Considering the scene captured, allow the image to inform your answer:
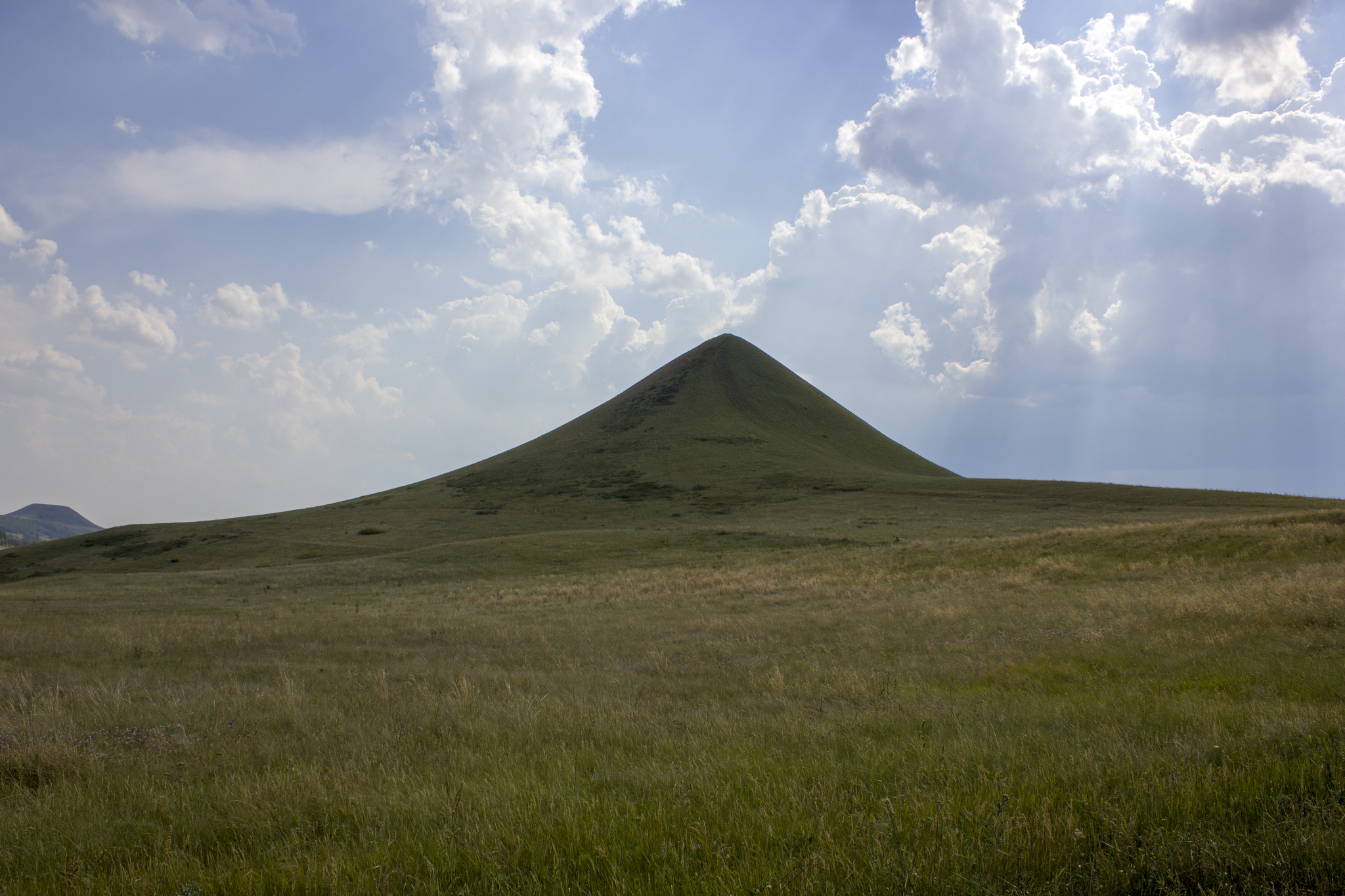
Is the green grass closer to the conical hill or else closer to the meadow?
the meadow

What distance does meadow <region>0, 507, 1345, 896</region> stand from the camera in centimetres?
362

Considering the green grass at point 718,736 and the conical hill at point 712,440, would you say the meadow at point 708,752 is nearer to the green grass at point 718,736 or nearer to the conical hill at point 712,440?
the green grass at point 718,736

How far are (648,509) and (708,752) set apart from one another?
69995mm

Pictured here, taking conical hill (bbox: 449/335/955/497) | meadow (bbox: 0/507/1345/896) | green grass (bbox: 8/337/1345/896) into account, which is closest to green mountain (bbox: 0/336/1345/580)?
conical hill (bbox: 449/335/955/497)

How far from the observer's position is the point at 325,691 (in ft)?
32.0

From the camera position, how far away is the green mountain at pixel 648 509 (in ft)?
156

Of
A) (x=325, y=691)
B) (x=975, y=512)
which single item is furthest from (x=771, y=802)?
(x=975, y=512)

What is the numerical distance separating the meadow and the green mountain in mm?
26840

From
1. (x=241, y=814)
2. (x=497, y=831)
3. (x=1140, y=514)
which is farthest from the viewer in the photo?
(x=1140, y=514)

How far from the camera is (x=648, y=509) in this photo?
75.8m

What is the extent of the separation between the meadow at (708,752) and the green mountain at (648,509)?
26.8 metres

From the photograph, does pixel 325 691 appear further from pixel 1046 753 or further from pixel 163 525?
pixel 163 525

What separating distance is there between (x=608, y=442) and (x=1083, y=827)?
117255 mm

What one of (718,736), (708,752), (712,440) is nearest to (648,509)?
(712,440)
